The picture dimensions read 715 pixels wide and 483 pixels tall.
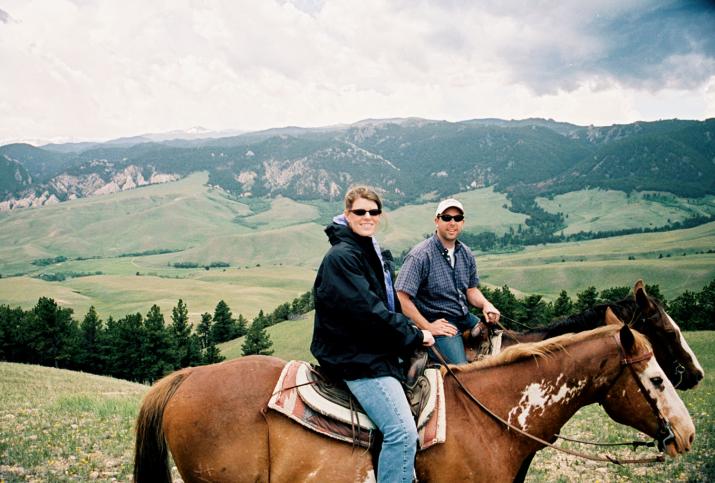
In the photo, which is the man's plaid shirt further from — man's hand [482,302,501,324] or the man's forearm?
man's hand [482,302,501,324]

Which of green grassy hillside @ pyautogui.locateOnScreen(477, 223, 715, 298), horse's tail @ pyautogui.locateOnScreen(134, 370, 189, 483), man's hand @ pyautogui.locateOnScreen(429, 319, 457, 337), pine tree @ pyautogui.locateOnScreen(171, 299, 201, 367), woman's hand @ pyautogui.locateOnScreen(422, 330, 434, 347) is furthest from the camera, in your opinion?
green grassy hillside @ pyautogui.locateOnScreen(477, 223, 715, 298)

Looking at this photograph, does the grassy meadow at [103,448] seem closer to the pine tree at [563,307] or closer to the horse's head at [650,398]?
the horse's head at [650,398]

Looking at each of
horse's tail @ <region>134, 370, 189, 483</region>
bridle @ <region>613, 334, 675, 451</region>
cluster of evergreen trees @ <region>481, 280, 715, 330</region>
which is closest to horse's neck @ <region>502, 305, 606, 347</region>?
bridle @ <region>613, 334, 675, 451</region>

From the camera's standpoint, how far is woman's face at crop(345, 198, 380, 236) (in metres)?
4.52

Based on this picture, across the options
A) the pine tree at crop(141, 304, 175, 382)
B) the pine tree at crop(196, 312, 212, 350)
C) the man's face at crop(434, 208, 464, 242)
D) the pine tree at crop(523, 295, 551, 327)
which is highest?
the man's face at crop(434, 208, 464, 242)

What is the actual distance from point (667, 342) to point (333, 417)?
5218 millimetres

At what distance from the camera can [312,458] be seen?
4.40m

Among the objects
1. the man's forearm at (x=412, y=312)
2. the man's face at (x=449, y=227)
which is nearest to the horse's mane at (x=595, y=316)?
the man's face at (x=449, y=227)

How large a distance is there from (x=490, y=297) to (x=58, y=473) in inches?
2239

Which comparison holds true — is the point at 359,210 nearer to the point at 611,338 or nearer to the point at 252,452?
the point at 252,452

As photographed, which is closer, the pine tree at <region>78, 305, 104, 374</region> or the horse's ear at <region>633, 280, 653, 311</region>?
the horse's ear at <region>633, 280, 653, 311</region>

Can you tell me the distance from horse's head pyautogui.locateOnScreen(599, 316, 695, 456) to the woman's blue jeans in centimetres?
233

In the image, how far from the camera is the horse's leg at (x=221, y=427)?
14.7 feet

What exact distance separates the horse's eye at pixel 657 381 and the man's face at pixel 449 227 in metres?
2.98
